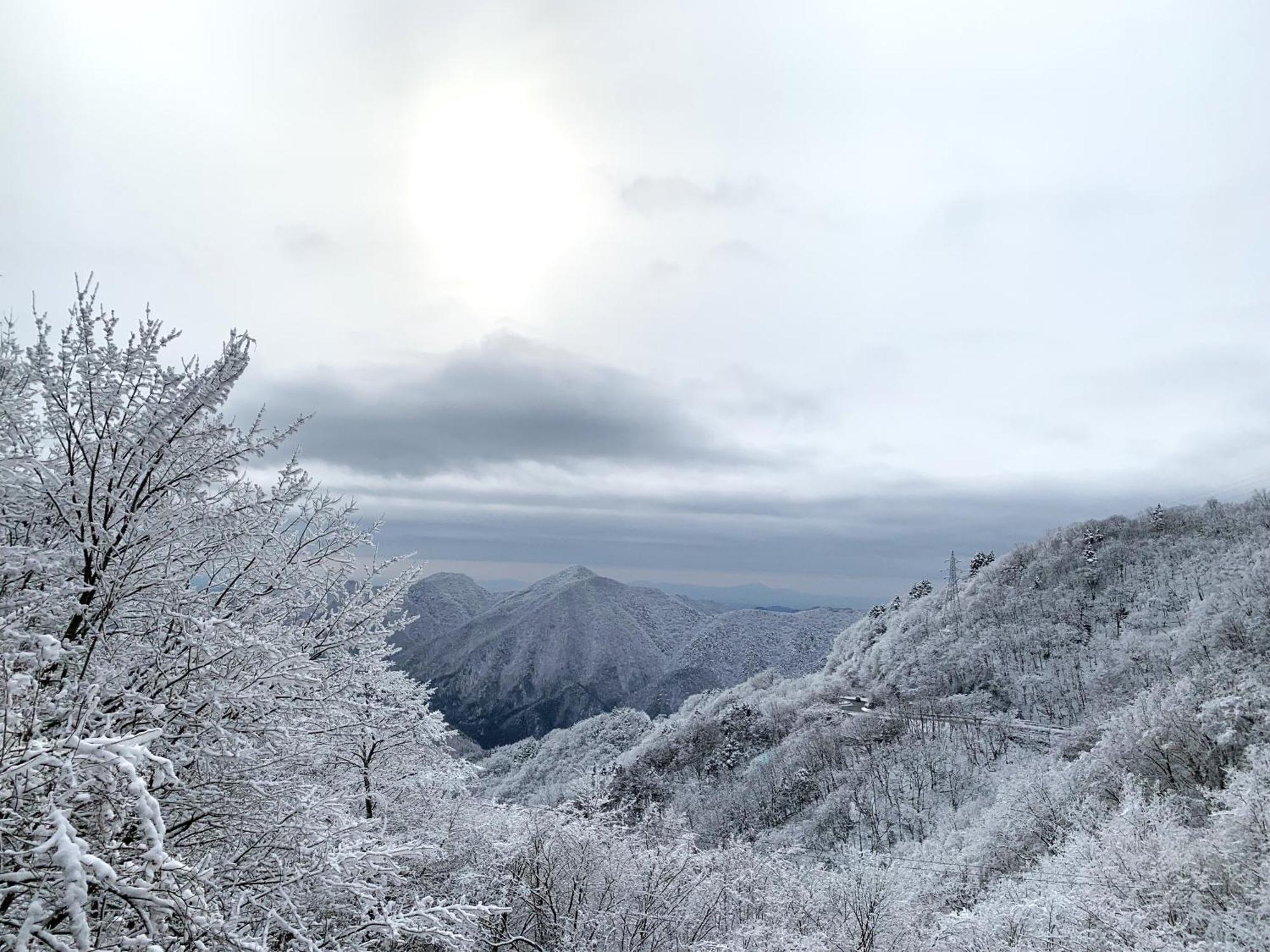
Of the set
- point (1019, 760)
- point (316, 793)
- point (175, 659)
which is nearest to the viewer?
point (175, 659)

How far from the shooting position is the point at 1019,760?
2025 inches

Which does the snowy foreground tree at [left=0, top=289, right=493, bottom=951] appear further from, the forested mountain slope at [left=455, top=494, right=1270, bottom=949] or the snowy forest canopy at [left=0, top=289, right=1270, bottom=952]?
the forested mountain slope at [left=455, top=494, right=1270, bottom=949]

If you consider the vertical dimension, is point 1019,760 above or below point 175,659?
below

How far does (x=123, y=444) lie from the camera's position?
6.13m

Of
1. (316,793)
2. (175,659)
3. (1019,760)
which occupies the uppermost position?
(175,659)

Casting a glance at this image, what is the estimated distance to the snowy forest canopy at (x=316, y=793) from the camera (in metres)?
3.97

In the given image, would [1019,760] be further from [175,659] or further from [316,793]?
[175,659]

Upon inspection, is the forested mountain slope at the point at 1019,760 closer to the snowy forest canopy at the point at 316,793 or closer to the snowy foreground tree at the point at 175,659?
the snowy forest canopy at the point at 316,793

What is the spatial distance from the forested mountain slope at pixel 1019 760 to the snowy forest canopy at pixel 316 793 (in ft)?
0.79

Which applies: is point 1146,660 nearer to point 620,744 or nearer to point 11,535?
point 620,744

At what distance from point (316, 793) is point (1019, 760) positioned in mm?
60370

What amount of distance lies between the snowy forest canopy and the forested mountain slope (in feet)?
0.79

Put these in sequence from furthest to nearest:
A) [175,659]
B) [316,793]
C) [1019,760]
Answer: [1019,760], [316,793], [175,659]

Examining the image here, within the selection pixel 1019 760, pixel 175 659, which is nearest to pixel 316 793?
pixel 175 659
